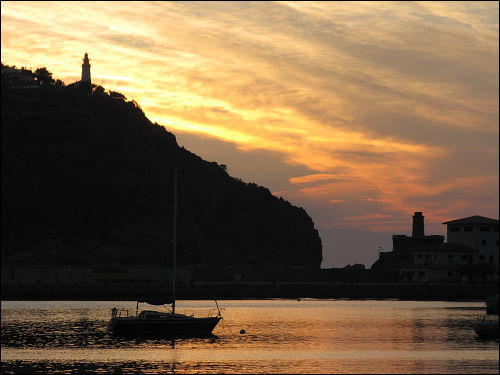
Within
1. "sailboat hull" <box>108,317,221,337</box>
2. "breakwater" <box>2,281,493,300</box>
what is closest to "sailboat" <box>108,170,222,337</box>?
"sailboat hull" <box>108,317,221,337</box>

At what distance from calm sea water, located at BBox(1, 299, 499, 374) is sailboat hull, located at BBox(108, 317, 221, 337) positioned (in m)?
0.88

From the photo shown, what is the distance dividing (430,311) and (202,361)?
8011cm

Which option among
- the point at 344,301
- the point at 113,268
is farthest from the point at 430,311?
the point at 113,268

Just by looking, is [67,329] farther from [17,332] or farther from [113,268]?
[113,268]

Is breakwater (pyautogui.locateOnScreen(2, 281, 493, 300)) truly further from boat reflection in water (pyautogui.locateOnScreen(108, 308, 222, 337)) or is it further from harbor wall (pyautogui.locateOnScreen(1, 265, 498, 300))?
boat reflection in water (pyautogui.locateOnScreen(108, 308, 222, 337))

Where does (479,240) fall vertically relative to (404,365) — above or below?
above

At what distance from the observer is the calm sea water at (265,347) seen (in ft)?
235

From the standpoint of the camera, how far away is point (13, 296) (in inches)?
6909

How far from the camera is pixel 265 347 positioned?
284ft

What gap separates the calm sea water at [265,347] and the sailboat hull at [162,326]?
88 cm

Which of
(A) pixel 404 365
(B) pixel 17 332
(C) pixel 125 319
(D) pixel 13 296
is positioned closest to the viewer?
(A) pixel 404 365

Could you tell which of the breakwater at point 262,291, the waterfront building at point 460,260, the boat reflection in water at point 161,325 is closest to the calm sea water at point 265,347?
the boat reflection in water at point 161,325

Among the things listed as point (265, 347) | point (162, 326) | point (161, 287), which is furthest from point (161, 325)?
point (161, 287)

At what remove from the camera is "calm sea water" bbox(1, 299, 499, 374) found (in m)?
71.6
